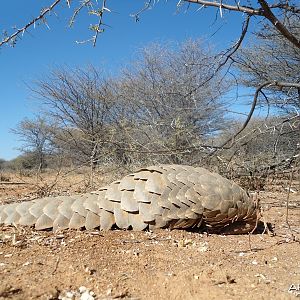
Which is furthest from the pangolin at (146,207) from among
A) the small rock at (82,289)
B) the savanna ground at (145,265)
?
the small rock at (82,289)

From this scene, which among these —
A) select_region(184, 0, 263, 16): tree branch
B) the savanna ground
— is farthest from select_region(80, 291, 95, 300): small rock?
select_region(184, 0, 263, 16): tree branch

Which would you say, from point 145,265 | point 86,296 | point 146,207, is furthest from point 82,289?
point 146,207

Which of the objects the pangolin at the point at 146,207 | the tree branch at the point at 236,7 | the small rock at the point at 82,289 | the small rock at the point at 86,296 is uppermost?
the tree branch at the point at 236,7

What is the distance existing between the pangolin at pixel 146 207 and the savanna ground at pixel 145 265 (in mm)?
100

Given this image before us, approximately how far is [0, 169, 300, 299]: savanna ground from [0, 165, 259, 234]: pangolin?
4.0 inches

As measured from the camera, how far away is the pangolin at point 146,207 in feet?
10.4

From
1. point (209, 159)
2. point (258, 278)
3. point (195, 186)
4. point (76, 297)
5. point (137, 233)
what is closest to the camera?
point (76, 297)

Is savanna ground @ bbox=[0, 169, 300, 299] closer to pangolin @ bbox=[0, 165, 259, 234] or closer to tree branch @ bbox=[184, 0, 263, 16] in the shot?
pangolin @ bbox=[0, 165, 259, 234]

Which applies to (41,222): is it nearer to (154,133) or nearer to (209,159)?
(209,159)

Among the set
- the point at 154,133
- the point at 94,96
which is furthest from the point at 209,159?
the point at 94,96

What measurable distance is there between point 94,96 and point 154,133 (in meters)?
6.77

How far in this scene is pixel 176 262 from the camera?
2.47 metres

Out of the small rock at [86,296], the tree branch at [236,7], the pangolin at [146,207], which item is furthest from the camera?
the tree branch at [236,7]

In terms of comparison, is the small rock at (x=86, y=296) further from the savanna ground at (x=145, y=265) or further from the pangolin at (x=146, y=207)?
the pangolin at (x=146, y=207)
